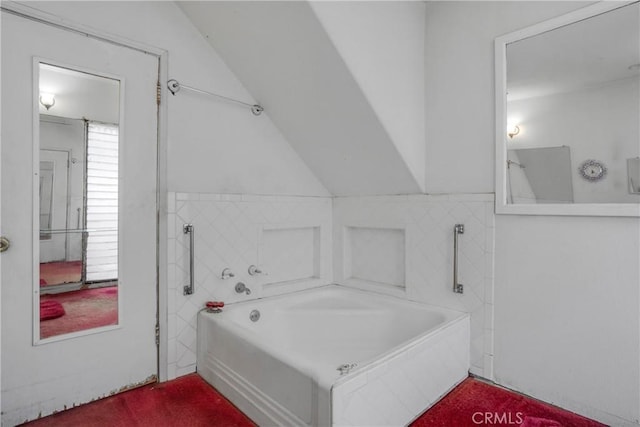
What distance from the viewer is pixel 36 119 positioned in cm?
166

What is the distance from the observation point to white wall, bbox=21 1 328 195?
1.92 m

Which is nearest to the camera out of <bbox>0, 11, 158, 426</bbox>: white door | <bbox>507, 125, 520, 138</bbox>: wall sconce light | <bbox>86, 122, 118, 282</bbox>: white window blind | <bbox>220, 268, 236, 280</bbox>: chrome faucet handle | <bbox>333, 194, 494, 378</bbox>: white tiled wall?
<bbox>0, 11, 158, 426</bbox>: white door

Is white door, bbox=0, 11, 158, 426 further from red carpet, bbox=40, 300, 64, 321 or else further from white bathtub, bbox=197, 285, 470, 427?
white bathtub, bbox=197, 285, 470, 427

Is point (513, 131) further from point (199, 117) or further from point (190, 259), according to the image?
point (190, 259)

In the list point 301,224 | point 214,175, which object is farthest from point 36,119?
point 301,224

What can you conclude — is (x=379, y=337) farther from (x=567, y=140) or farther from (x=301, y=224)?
(x=567, y=140)

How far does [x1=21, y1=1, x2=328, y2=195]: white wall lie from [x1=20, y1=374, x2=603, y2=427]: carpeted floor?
3.84 ft

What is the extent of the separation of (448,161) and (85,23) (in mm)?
2173

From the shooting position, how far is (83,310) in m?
1.81

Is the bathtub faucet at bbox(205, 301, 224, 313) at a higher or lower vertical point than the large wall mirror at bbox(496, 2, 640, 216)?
lower

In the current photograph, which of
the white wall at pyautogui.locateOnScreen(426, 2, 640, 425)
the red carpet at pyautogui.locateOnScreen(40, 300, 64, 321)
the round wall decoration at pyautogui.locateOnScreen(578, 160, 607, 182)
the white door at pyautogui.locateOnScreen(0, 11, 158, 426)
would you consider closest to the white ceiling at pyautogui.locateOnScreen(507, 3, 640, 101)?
the white wall at pyautogui.locateOnScreen(426, 2, 640, 425)

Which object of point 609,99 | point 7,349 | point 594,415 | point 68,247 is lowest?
Result: point 594,415

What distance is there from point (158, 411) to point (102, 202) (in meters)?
1.12

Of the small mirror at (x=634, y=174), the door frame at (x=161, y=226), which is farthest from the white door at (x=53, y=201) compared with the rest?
the small mirror at (x=634, y=174)
